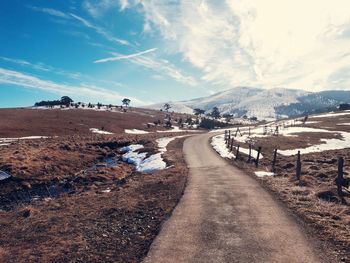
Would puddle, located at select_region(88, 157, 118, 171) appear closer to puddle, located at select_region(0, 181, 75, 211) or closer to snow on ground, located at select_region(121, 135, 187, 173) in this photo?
snow on ground, located at select_region(121, 135, 187, 173)

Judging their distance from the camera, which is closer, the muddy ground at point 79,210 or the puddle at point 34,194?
the muddy ground at point 79,210

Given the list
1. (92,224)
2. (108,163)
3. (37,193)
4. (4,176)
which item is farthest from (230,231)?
(108,163)

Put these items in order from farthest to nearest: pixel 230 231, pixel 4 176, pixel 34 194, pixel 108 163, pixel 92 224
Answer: pixel 108 163, pixel 4 176, pixel 34 194, pixel 92 224, pixel 230 231

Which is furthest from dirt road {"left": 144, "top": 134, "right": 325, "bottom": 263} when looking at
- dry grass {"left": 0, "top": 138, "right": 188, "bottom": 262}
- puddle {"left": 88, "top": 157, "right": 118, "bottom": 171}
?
puddle {"left": 88, "top": 157, "right": 118, "bottom": 171}

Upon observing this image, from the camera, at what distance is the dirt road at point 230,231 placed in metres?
12.0

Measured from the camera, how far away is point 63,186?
28812 millimetres

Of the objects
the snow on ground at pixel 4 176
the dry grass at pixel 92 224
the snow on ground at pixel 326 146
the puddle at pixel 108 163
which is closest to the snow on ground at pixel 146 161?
the puddle at pixel 108 163

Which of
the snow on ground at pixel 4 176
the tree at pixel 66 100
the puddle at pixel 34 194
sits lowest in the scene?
the puddle at pixel 34 194

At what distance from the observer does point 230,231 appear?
47.5 feet

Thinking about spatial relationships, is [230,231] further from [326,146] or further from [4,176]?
[326,146]

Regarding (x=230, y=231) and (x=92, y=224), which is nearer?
(x=230, y=231)

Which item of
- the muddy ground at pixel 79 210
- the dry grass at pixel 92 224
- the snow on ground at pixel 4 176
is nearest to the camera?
the dry grass at pixel 92 224

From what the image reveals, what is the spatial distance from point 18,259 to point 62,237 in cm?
228

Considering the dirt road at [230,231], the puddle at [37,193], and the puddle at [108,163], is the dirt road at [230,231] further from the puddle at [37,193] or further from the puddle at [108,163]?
the puddle at [108,163]
